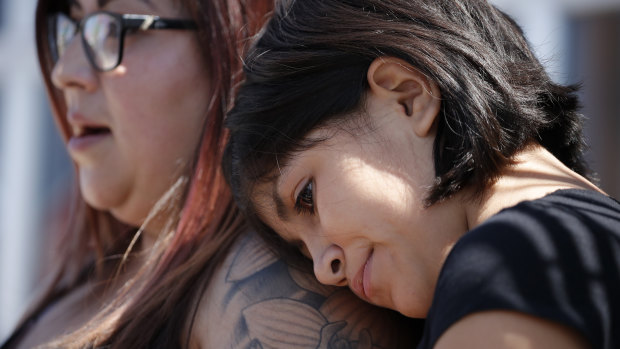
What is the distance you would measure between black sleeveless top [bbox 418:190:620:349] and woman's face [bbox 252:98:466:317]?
22cm

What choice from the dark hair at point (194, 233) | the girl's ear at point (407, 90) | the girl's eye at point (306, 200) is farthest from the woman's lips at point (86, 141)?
the girl's ear at point (407, 90)

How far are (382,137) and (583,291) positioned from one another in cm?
54

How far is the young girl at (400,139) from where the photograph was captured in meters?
1.43

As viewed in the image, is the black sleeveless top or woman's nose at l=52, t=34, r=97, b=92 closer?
the black sleeveless top

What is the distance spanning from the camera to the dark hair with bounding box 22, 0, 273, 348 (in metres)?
1.72

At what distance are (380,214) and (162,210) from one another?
3.31ft

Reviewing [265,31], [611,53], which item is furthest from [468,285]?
[611,53]

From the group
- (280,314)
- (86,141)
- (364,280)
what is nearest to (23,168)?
(86,141)

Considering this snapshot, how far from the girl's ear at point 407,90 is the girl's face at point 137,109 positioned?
0.81m

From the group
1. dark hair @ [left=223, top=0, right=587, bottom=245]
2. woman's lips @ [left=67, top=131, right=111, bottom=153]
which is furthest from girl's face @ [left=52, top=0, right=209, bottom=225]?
dark hair @ [left=223, top=0, right=587, bottom=245]

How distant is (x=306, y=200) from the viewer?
1.60 meters

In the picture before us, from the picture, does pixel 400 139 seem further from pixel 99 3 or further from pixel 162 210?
pixel 99 3

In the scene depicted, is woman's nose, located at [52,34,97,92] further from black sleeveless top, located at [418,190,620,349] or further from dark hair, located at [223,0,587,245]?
black sleeveless top, located at [418,190,620,349]

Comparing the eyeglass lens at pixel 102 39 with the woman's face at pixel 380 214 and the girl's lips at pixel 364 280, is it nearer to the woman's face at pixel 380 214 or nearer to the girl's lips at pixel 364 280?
the woman's face at pixel 380 214
